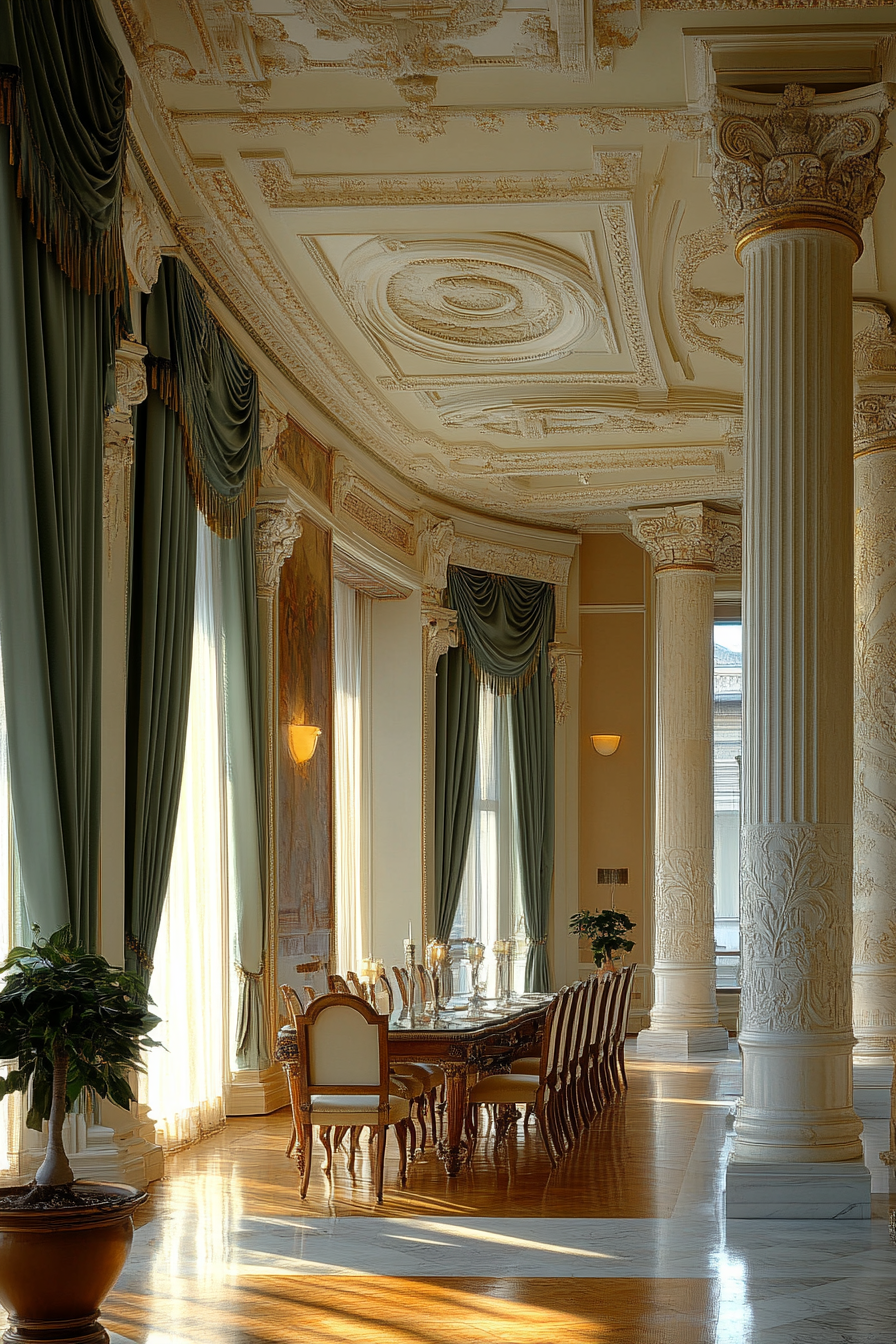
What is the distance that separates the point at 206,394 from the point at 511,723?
743cm

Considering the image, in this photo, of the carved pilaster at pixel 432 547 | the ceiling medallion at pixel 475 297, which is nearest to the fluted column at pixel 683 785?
the carved pilaster at pixel 432 547

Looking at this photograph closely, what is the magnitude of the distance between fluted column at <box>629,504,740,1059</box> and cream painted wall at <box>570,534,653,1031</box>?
120cm

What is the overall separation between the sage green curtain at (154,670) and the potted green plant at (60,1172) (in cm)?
272

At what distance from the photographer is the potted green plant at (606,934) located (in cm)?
1362

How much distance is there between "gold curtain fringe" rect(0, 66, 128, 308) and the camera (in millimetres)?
4734

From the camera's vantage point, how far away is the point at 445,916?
1367 cm

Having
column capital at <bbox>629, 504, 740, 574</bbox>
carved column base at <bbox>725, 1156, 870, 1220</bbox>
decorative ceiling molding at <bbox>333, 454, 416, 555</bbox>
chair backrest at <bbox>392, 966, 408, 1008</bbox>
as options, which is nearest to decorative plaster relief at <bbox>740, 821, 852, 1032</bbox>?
carved column base at <bbox>725, 1156, 870, 1220</bbox>

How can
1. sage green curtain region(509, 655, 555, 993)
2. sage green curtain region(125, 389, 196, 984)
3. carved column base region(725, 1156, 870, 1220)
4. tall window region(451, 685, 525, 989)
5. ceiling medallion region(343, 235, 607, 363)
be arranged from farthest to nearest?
1. sage green curtain region(509, 655, 555, 993)
2. tall window region(451, 685, 525, 989)
3. ceiling medallion region(343, 235, 607, 363)
4. sage green curtain region(125, 389, 196, 984)
5. carved column base region(725, 1156, 870, 1220)

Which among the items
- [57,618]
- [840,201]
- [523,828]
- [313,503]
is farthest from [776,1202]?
[523,828]

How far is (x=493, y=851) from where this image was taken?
14859mm

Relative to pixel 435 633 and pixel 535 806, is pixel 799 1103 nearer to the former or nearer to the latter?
pixel 435 633

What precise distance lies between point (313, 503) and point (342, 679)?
107 inches

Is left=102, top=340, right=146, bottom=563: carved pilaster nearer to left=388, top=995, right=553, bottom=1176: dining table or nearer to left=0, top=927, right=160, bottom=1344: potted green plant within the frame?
left=0, top=927, right=160, bottom=1344: potted green plant

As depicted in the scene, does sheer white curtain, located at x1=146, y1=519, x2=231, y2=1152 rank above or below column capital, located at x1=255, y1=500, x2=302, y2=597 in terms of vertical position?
below
